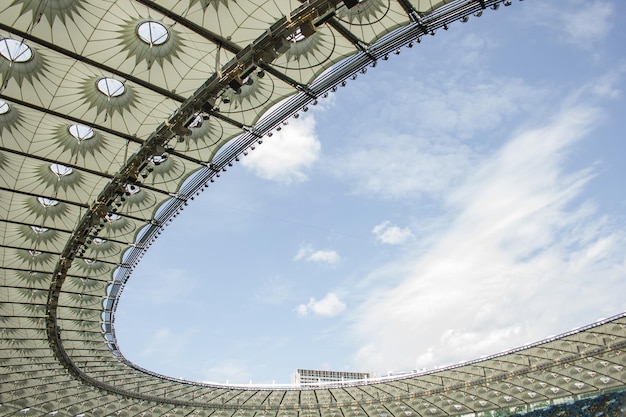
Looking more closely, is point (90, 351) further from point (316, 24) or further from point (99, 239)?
point (316, 24)

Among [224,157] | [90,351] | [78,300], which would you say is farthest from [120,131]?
[90,351]

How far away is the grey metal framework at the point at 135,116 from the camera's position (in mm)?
19094

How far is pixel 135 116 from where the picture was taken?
957 inches

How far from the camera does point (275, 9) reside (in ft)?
63.6

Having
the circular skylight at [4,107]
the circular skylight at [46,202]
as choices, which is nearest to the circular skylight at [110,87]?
the circular skylight at [4,107]

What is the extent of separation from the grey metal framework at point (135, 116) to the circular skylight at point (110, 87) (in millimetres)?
99

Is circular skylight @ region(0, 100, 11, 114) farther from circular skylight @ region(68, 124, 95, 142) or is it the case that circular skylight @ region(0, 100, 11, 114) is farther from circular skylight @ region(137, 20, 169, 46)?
circular skylight @ region(137, 20, 169, 46)

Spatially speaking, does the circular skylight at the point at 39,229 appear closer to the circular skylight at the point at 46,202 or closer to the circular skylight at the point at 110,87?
the circular skylight at the point at 46,202

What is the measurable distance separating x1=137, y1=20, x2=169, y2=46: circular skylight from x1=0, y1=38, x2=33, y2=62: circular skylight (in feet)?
15.8

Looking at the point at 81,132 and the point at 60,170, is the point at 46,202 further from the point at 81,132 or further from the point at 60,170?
the point at 81,132

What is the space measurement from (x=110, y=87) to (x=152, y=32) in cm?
428

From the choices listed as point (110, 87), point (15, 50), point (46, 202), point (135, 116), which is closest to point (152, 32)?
point (110, 87)

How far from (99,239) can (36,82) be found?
1537 cm

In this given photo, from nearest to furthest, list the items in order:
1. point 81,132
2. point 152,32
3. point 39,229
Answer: point 152,32 < point 81,132 < point 39,229
